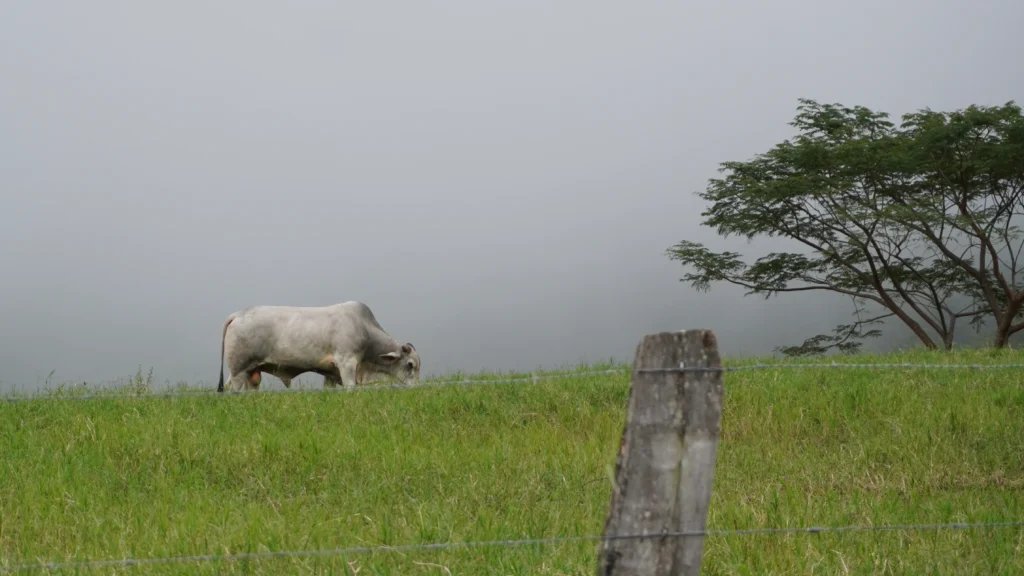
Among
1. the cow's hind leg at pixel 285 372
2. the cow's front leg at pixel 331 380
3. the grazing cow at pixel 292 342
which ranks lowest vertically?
the cow's front leg at pixel 331 380

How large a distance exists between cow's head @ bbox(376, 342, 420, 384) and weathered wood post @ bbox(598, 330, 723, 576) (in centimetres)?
1190

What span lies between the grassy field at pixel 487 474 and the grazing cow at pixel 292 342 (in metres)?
3.28

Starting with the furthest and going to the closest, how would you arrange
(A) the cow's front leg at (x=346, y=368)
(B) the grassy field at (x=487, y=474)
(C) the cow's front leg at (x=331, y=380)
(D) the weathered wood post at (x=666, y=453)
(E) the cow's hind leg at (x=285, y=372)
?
(C) the cow's front leg at (x=331, y=380)
(E) the cow's hind leg at (x=285, y=372)
(A) the cow's front leg at (x=346, y=368)
(B) the grassy field at (x=487, y=474)
(D) the weathered wood post at (x=666, y=453)

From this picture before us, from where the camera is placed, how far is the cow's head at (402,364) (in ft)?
49.1

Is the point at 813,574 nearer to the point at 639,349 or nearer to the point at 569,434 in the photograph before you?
the point at 639,349

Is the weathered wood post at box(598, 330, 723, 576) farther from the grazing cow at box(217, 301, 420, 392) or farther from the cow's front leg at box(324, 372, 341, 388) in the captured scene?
the cow's front leg at box(324, 372, 341, 388)

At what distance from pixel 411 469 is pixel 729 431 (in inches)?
125

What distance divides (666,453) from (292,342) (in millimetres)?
11672

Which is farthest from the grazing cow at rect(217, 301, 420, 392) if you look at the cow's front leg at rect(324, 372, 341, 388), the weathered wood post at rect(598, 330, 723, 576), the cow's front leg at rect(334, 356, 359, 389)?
the weathered wood post at rect(598, 330, 723, 576)

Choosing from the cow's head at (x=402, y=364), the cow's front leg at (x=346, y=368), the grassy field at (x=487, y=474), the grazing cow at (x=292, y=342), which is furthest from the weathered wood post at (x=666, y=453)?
the cow's head at (x=402, y=364)

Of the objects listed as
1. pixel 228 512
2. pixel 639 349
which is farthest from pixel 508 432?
pixel 639 349

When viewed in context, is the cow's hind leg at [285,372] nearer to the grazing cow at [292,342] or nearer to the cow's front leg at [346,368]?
the grazing cow at [292,342]

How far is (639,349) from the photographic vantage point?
3219 mm

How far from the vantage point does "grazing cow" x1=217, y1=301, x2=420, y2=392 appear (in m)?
14.2
